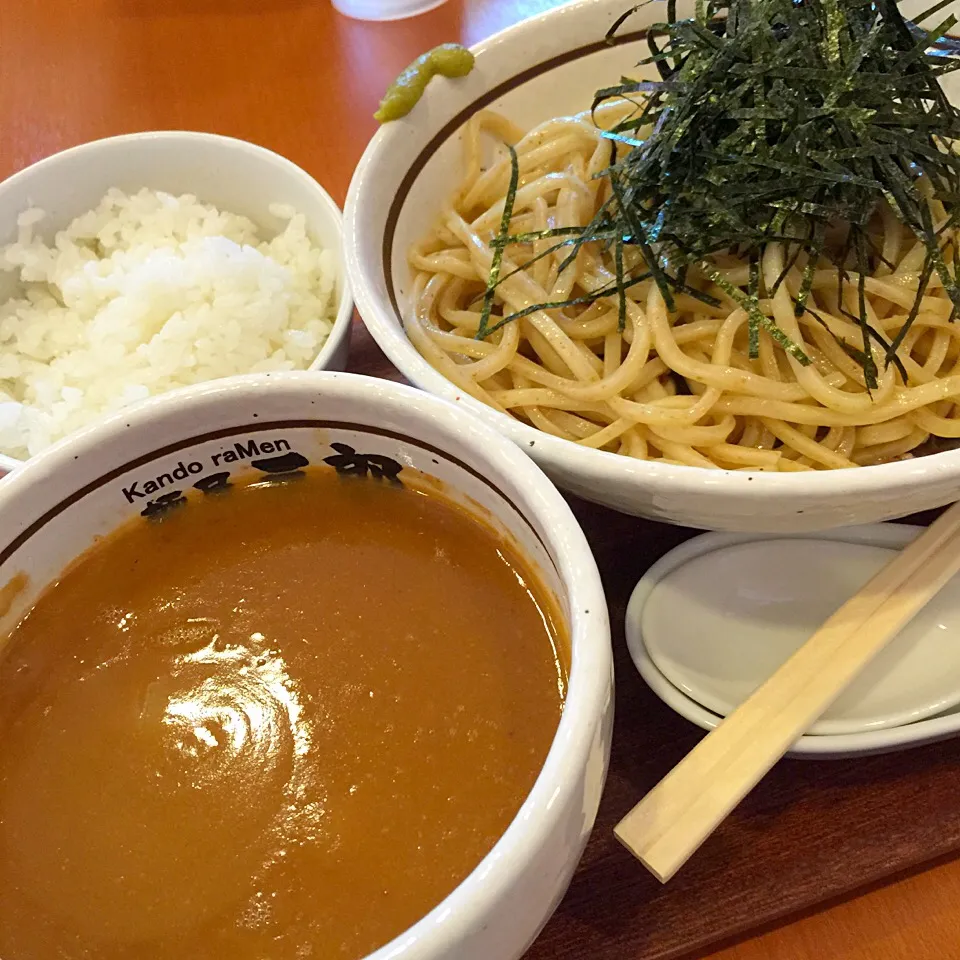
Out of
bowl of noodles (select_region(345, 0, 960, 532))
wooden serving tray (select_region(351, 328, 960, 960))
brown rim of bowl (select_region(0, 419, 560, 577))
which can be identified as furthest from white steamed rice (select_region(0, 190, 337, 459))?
wooden serving tray (select_region(351, 328, 960, 960))

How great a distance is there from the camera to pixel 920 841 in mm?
938

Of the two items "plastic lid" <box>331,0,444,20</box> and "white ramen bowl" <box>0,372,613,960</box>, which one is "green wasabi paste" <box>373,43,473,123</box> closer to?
"white ramen bowl" <box>0,372,613,960</box>

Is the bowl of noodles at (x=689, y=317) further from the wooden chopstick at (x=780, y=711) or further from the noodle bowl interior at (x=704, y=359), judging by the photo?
the wooden chopstick at (x=780, y=711)

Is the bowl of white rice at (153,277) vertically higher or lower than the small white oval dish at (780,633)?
higher

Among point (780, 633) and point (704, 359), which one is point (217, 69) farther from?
point (780, 633)

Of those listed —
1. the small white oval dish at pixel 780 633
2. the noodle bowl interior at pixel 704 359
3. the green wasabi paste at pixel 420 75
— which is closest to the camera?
the small white oval dish at pixel 780 633

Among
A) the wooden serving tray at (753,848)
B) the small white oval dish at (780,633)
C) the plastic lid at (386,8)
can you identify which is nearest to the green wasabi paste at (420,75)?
the small white oval dish at (780,633)

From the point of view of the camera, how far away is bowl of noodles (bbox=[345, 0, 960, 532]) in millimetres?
992

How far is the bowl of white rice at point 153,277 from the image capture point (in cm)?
141

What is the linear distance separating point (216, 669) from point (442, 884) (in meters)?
0.30

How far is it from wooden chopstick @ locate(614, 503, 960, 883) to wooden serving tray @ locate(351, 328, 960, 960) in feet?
0.36

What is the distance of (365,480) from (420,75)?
690 millimetres

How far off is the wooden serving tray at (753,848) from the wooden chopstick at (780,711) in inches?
4.3

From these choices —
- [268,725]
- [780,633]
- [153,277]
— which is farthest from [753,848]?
[153,277]
